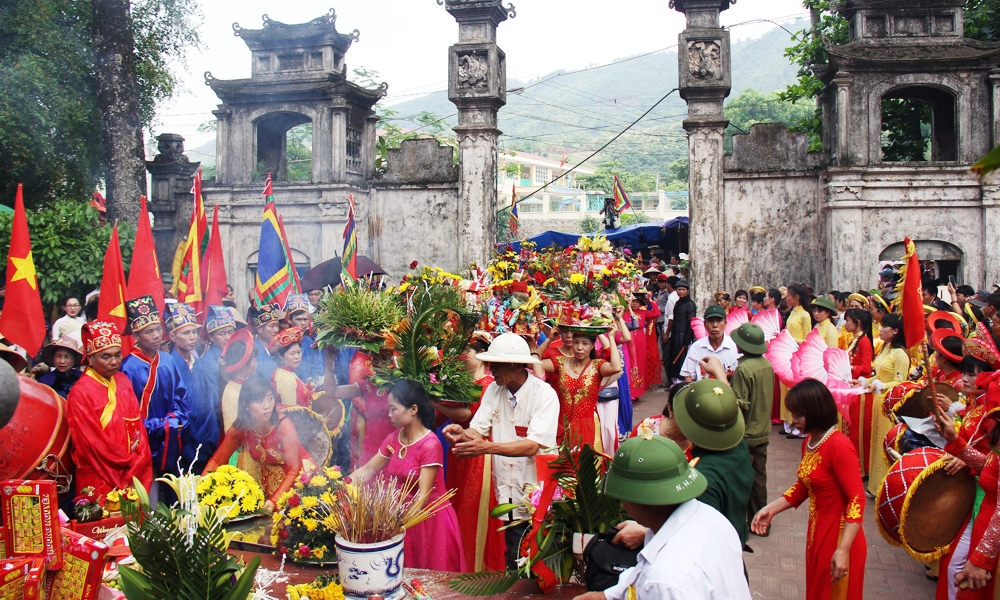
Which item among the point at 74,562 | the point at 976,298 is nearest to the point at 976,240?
the point at 976,298

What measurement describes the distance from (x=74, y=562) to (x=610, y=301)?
4.93 m

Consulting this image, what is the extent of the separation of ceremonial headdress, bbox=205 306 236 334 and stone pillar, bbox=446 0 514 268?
6.21 metres

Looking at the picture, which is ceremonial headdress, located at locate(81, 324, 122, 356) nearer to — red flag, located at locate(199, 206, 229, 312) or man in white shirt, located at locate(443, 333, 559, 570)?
man in white shirt, located at locate(443, 333, 559, 570)

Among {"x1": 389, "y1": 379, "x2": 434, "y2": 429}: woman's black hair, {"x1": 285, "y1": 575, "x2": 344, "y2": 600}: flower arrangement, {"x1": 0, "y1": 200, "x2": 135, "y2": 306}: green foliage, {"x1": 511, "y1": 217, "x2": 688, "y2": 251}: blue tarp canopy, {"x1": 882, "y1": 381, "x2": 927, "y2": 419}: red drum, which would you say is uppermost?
{"x1": 511, "y1": 217, "x2": 688, "y2": 251}: blue tarp canopy

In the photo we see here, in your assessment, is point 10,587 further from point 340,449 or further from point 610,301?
point 610,301

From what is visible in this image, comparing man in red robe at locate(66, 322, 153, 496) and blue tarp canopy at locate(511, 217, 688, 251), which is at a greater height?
blue tarp canopy at locate(511, 217, 688, 251)

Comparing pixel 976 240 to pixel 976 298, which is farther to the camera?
pixel 976 240

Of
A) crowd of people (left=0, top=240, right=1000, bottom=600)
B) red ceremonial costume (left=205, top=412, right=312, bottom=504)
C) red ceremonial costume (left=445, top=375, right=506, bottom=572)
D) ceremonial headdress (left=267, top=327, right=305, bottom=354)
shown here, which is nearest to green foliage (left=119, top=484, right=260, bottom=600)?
crowd of people (left=0, top=240, right=1000, bottom=600)

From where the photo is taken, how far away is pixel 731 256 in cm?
1309

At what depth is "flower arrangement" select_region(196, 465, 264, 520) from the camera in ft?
13.6

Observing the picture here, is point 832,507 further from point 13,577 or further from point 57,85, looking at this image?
point 57,85

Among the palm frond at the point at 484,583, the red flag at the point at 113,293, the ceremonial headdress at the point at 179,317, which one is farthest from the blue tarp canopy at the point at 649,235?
the palm frond at the point at 484,583

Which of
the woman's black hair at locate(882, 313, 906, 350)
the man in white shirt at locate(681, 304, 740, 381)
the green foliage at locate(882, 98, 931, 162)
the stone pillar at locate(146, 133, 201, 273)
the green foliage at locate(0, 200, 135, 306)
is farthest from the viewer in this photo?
the green foliage at locate(882, 98, 931, 162)

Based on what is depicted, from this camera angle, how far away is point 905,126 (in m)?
17.4
